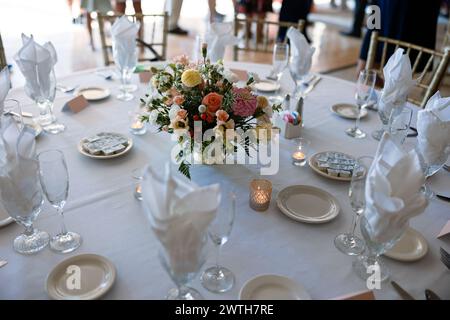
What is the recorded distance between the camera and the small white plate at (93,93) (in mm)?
1768

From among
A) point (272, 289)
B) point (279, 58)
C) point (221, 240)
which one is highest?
point (279, 58)

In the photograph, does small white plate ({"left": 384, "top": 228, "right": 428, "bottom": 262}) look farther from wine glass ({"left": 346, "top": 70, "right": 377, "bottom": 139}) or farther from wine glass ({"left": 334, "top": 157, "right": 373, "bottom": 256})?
wine glass ({"left": 346, "top": 70, "right": 377, "bottom": 139})

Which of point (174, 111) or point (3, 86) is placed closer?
point (174, 111)

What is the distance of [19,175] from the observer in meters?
0.93

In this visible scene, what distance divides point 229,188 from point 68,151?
0.60m

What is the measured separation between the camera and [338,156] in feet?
4.58

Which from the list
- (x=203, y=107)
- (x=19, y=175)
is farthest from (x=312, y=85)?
(x=19, y=175)

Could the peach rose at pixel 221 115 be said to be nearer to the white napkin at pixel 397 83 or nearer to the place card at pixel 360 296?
the place card at pixel 360 296

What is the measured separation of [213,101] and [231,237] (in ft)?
1.26

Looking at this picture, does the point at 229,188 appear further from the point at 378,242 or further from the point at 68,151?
the point at 68,151

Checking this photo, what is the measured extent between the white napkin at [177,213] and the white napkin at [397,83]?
102 centimetres

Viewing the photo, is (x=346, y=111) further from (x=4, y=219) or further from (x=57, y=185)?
(x=4, y=219)
